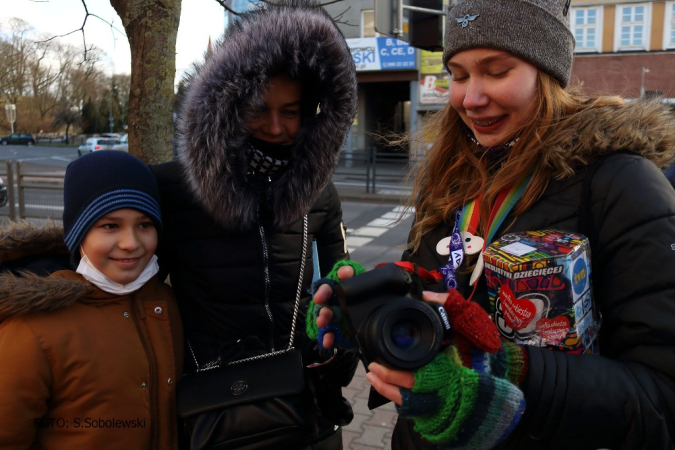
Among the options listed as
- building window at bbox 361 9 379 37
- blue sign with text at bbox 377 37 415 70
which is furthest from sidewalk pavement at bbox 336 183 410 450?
building window at bbox 361 9 379 37

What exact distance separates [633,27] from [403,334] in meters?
21.4

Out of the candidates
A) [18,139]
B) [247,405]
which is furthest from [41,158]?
[247,405]

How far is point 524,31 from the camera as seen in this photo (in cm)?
130

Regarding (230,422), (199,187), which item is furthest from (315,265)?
(230,422)

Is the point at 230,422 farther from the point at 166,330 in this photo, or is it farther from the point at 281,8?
the point at 281,8

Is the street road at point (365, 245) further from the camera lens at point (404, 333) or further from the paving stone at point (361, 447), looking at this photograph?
the camera lens at point (404, 333)

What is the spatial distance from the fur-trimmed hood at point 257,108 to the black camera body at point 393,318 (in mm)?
923

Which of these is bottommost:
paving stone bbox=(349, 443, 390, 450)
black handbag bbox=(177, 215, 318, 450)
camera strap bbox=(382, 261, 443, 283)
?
paving stone bbox=(349, 443, 390, 450)

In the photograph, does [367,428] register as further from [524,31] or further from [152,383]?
[524,31]

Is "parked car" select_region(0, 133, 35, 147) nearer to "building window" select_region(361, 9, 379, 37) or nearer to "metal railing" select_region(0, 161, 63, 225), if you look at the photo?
"building window" select_region(361, 9, 379, 37)

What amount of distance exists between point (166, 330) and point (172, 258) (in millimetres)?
292

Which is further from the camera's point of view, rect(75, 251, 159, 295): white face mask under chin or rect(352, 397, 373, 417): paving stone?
rect(352, 397, 373, 417): paving stone

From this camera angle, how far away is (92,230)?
1743 mm

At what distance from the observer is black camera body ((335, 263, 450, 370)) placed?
98 cm
